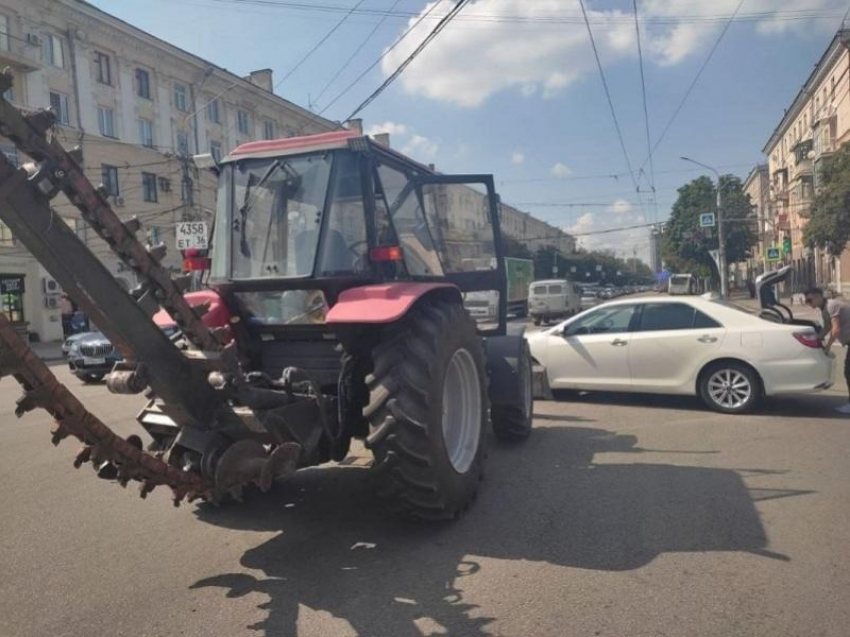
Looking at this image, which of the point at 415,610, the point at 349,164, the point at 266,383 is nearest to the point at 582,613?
the point at 415,610

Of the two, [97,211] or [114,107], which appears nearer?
[97,211]

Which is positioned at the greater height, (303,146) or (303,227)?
(303,146)

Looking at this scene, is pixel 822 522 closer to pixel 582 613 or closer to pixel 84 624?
pixel 582 613

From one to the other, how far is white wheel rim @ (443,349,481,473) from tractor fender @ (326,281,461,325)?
77cm

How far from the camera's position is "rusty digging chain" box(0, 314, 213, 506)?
9.64ft

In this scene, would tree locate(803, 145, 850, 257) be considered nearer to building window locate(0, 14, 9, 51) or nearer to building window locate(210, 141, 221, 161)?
building window locate(210, 141, 221, 161)

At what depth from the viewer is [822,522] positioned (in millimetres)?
4609

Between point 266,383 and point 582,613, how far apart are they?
2.32 meters

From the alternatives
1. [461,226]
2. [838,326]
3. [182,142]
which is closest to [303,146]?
[461,226]

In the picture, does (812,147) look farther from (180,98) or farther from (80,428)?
(80,428)

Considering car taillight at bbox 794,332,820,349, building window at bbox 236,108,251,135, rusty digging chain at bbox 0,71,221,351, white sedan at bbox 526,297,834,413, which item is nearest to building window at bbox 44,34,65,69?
building window at bbox 236,108,251,135

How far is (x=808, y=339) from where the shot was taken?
8.18 metres

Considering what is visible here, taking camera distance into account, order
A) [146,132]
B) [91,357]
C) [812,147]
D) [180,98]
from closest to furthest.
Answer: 1. [91,357]
2. [146,132]
3. [180,98]
4. [812,147]

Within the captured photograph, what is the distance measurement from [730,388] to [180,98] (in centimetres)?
3633
